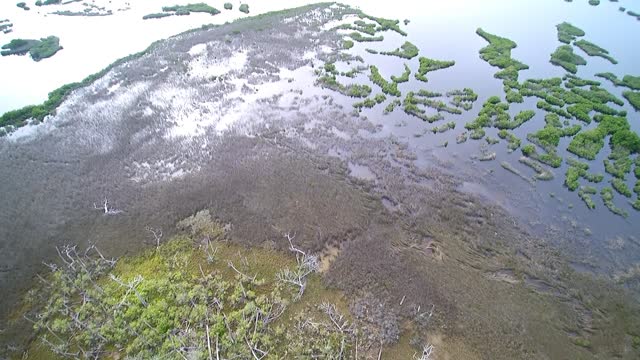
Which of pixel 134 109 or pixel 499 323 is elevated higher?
pixel 134 109

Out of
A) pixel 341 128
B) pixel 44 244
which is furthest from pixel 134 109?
pixel 341 128

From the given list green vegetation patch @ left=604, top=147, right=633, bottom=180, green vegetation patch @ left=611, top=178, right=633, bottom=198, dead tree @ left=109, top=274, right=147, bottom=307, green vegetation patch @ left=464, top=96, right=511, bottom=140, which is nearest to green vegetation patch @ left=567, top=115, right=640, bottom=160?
green vegetation patch @ left=604, top=147, right=633, bottom=180

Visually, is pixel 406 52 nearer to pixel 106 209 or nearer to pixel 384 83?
pixel 384 83

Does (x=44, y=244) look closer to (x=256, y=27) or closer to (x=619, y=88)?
(x=256, y=27)

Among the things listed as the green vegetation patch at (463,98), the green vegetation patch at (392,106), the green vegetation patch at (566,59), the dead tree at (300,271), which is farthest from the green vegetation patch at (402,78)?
the dead tree at (300,271)

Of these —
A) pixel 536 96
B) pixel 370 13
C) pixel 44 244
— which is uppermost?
pixel 370 13

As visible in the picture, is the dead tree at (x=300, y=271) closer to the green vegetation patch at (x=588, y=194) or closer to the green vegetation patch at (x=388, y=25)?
the green vegetation patch at (x=588, y=194)

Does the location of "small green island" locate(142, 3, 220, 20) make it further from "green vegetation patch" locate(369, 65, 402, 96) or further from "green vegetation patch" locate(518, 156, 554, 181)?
"green vegetation patch" locate(518, 156, 554, 181)
